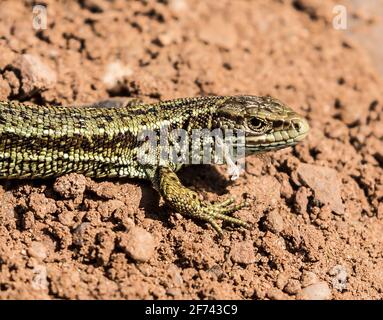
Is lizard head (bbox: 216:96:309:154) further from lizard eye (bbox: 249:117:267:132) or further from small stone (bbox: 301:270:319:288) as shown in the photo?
small stone (bbox: 301:270:319:288)

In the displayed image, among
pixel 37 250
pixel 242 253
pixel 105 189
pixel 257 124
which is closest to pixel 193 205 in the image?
pixel 242 253

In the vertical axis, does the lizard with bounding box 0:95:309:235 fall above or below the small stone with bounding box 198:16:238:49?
below

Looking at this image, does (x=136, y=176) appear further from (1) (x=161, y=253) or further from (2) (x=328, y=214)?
(2) (x=328, y=214)

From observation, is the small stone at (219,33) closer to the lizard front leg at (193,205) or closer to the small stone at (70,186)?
the lizard front leg at (193,205)

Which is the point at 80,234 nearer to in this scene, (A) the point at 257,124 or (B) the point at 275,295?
(B) the point at 275,295

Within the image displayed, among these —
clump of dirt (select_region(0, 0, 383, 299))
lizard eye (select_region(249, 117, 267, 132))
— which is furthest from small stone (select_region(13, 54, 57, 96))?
lizard eye (select_region(249, 117, 267, 132))
